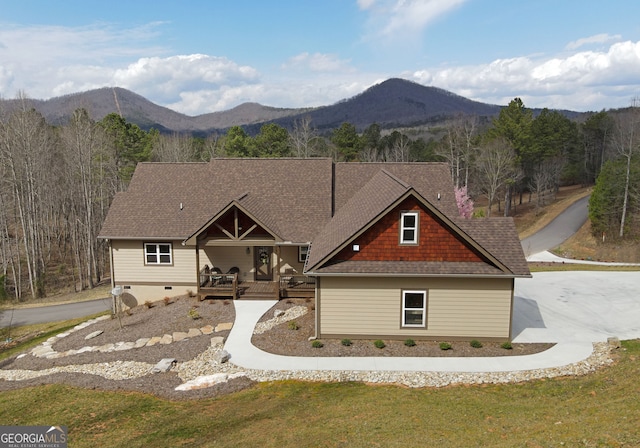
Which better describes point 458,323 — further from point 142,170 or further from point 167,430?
point 142,170

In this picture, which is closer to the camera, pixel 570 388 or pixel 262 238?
pixel 570 388

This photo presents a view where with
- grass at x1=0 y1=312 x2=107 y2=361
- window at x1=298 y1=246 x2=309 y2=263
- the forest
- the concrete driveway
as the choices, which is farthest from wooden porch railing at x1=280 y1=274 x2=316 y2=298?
the forest

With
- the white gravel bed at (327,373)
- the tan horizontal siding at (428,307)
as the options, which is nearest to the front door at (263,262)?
the tan horizontal siding at (428,307)

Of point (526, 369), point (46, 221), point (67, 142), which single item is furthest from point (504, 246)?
point (46, 221)

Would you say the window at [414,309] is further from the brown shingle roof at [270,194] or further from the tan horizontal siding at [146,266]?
the tan horizontal siding at [146,266]

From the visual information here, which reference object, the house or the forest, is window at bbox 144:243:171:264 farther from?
the forest
